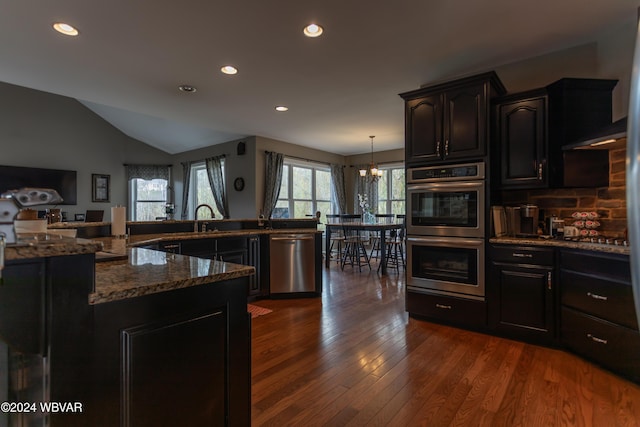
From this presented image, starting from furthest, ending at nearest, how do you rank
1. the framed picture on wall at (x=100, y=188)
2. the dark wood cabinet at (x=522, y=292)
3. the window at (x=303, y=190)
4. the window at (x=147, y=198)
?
the window at (x=147, y=198) < the framed picture on wall at (x=100, y=188) < the window at (x=303, y=190) < the dark wood cabinet at (x=522, y=292)

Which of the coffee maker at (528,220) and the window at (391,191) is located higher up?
the window at (391,191)

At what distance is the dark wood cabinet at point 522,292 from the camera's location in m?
2.52

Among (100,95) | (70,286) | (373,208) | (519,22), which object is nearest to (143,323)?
(70,286)

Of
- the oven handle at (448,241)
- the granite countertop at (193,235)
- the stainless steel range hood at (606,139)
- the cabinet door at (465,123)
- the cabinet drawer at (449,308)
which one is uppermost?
the cabinet door at (465,123)

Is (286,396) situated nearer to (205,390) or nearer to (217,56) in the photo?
(205,390)

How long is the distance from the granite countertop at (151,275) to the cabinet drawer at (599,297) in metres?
2.42

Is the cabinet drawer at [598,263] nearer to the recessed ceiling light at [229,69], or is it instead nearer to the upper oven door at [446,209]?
the upper oven door at [446,209]

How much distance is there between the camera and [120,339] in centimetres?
99

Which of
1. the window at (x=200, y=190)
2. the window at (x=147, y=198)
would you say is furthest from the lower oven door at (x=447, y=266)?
the window at (x=147, y=198)

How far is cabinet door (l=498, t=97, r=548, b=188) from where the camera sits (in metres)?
2.67

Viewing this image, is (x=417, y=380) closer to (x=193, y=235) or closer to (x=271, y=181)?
(x=193, y=235)

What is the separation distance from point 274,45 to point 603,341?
3339mm

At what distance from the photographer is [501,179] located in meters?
2.86

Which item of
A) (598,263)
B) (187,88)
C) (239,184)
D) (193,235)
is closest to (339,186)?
(239,184)
